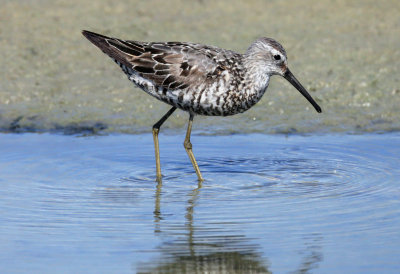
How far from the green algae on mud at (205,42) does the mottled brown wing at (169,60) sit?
1.66 meters

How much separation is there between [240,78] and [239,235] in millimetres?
2593

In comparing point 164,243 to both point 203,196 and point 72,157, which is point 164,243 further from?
point 72,157

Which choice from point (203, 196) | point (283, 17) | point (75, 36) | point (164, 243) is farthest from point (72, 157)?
point (283, 17)

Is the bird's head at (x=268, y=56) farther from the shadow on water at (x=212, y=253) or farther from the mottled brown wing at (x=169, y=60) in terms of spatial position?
the shadow on water at (x=212, y=253)

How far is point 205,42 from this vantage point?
1326 centimetres

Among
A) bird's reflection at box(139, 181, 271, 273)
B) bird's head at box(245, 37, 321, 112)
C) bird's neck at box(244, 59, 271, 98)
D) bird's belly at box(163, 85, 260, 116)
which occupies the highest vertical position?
bird's head at box(245, 37, 321, 112)

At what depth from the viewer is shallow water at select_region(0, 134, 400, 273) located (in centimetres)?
580

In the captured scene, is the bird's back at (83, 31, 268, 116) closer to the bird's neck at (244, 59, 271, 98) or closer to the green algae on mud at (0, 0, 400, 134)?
the bird's neck at (244, 59, 271, 98)

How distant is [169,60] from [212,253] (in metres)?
3.36

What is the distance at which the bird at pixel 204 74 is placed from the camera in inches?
332

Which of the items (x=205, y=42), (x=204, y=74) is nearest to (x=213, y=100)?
(x=204, y=74)

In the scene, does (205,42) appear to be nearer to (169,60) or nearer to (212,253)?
(169,60)

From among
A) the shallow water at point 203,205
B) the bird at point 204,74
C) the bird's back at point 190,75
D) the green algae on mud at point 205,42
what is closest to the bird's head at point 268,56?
the bird at point 204,74

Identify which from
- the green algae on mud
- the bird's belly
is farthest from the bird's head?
the green algae on mud
